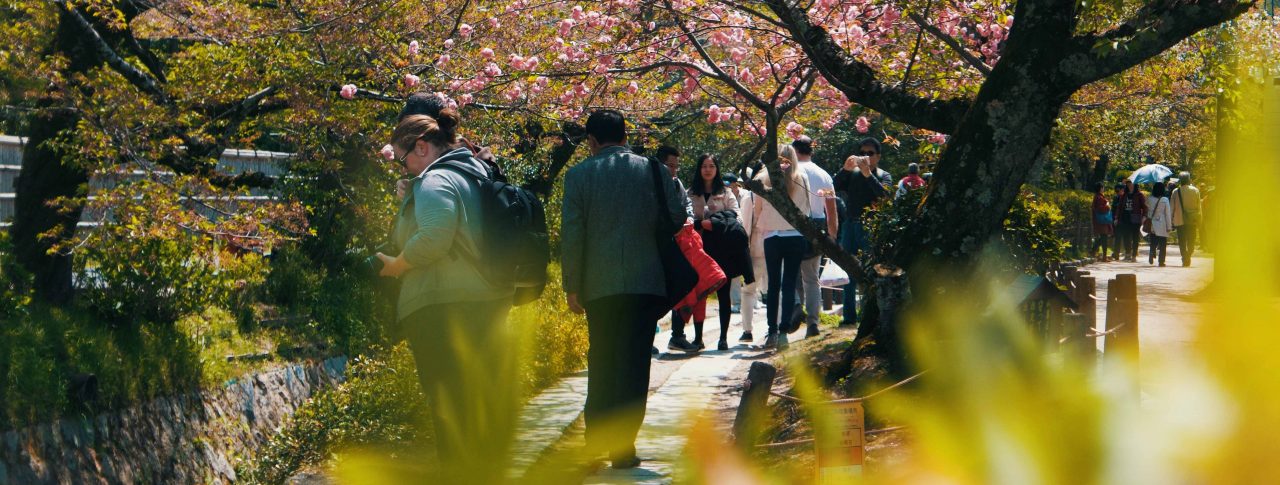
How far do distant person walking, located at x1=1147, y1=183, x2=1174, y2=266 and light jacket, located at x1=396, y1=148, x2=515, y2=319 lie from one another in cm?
2192

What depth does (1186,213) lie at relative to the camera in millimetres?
23594

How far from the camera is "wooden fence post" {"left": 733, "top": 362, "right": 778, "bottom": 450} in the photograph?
562cm

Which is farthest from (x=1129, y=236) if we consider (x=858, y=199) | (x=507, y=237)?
(x=507, y=237)

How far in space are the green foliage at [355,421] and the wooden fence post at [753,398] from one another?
6.77 ft

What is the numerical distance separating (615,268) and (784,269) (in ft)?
16.6

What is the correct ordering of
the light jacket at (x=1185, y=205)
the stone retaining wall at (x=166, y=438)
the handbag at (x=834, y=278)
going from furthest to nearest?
the light jacket at (x=1185, y=205), the handbag at (x=834, y=278), the stone retaining wall at (x=166, y=438)

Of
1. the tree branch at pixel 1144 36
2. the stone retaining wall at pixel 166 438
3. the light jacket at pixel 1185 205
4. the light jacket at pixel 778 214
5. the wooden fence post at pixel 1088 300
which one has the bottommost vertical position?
the stone retaining wall at pixel 166 438

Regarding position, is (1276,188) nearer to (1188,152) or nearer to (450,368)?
(450,368)

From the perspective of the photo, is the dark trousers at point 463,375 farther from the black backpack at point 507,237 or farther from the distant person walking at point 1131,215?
the distant person walking at point 1131,215

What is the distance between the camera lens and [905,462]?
584 cm

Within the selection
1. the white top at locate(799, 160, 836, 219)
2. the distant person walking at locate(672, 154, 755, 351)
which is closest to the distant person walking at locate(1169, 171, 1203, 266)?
the white top at locate(799, 160, 836, 219)

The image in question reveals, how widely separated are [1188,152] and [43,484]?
36.2 m

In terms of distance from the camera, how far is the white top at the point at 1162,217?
24625 millimetres

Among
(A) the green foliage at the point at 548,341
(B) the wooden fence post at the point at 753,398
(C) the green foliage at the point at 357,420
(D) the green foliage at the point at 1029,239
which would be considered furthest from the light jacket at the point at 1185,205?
(B) the wooden fence post at the point at 753,398
